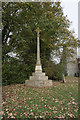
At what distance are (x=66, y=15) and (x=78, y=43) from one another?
3.26m

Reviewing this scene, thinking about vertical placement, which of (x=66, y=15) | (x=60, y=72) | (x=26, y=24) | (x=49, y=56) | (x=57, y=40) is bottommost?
(x=60, y=72)

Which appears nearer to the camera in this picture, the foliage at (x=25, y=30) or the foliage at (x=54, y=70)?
the foliage at (x=25, y=30)

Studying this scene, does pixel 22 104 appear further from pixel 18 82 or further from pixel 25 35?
pixel 25 35

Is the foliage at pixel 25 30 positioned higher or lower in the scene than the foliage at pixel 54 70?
higher

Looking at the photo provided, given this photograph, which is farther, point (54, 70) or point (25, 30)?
point (54, 70)

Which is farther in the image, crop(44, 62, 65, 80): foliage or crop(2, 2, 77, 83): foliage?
crop(44, 62, 65, 80): foliage

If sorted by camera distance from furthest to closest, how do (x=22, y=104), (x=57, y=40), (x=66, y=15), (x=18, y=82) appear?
(x=66, y=15), (x=57, y=40), (x=18, y=82), (x=22, y=104)

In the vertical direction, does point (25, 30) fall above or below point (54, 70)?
above

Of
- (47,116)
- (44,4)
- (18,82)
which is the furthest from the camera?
(44,4)

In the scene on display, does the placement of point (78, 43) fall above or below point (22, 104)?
above

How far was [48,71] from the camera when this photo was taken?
8.92 metres

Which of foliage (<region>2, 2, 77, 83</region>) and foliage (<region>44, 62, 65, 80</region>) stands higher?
foliage (<region>2, 2, 77, 83</region>)

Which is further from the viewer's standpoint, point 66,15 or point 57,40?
point 66,15

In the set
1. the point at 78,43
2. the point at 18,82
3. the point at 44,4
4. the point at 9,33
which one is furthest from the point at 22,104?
the point at 78,43
